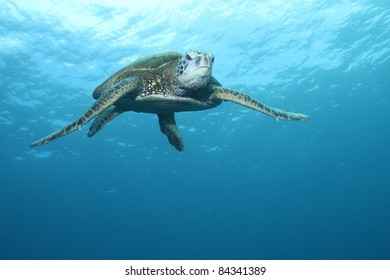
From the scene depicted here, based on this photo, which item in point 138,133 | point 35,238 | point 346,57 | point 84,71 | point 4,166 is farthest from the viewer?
point 35,238

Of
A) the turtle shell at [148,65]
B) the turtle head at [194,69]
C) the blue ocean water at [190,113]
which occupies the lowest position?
the turtle head at [194,69]

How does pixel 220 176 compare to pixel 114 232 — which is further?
pixel 114 232

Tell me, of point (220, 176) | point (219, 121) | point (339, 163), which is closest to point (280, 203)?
point (339, 163)

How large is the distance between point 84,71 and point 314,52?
1535 centimetres

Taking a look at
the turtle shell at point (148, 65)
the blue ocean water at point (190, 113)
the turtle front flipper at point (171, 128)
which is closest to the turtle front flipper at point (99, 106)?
the turtle shell at point (148, 65)

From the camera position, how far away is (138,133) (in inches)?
1116

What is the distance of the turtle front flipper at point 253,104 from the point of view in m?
6.84

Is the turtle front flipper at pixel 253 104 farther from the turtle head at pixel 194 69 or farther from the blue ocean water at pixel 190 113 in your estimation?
the blue ocean water at pixel 190 113

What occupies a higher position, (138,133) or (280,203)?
(280,203)

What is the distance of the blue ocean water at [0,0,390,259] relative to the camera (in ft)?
52.3

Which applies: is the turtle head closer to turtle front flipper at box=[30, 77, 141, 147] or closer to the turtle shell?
the turtle shell

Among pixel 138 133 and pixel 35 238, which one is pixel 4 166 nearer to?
pixel 138 133

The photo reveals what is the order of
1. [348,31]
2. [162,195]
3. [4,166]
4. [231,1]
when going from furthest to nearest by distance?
[162,195], [4,166], [348,31], [231,1]

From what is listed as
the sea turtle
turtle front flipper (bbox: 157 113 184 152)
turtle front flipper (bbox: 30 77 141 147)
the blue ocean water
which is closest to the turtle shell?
the sea turtle
